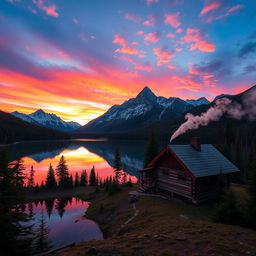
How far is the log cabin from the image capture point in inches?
782

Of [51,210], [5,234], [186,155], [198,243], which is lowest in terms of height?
[51,210]

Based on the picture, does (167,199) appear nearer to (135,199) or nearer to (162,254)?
(135,199)

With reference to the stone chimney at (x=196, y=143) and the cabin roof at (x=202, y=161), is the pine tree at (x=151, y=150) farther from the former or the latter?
the stone chimney at (x=196, y=143)

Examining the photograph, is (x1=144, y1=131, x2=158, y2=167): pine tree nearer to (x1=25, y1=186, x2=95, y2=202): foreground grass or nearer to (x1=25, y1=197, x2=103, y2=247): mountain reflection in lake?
(x1=25, y1=197, x2=103, y2=247): mountain reflection in lake

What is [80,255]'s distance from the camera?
852 centimetres

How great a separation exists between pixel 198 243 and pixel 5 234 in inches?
470

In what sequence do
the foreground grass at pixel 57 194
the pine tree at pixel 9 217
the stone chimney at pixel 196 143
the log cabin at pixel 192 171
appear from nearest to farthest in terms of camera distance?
the pine tree at pixel 9 217 → the log cabin at pixel 192 171 → the stone chimney at pixel 196 143 → the foreground grass at pixel 57 194

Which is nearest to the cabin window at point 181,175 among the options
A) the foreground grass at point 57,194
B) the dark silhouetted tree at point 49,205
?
the dark silhouetted tree at point 49,205

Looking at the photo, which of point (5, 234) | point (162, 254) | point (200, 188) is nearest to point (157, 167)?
point (200, 188)

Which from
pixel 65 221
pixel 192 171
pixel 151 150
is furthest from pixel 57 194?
pixel 192 171

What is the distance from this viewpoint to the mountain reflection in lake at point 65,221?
21.4 meters

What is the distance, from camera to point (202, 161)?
2158 centimetres

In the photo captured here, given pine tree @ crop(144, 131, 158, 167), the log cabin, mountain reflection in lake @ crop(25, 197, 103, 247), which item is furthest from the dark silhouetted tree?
pine tree @ crop(144, 131, 158, 167)

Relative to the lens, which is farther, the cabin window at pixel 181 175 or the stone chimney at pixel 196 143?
the stone chimney at pixel 196 143
